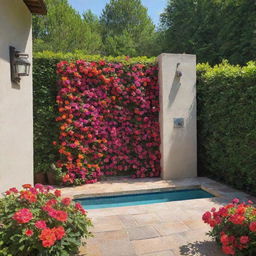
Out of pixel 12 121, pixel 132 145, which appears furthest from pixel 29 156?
pixel 132 145

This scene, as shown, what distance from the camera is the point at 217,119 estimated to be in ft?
20.4

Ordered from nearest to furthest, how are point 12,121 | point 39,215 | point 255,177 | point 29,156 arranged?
point 39,215 → point 12,121 → point 29,156 → point 255,177

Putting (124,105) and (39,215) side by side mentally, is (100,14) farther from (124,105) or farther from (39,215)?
(39,215)

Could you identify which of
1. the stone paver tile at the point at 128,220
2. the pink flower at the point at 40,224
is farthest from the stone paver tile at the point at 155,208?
the pink flower at the point at 40,224

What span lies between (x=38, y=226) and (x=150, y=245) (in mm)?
1485

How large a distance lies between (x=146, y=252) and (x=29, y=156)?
2.55 metres

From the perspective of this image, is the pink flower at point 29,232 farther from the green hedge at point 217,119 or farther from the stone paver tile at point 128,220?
the green hedge at point 217,119

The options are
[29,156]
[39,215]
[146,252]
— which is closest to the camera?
[39,215]

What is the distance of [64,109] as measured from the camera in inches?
242

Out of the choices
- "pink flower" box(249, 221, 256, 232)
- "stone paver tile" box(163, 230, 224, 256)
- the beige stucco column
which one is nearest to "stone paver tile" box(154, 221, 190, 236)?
"stone paver tile" box(163, 230, 224, 256)

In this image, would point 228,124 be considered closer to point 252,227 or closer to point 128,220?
point 128,220

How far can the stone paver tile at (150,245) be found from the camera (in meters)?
3.12

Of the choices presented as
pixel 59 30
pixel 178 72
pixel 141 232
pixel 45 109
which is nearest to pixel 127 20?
pixel 59 30

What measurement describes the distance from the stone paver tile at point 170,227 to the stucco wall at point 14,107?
7.35 ft
